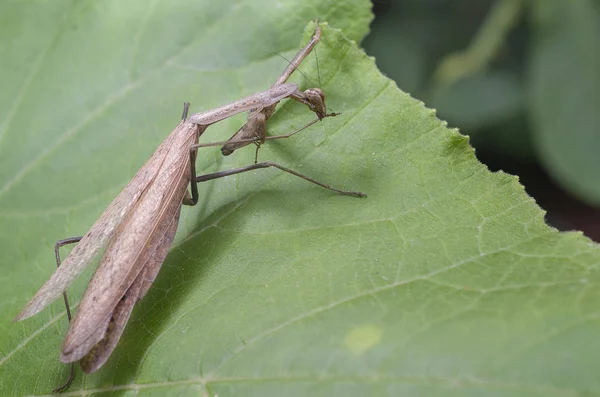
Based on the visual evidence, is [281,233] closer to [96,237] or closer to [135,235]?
[135,235]

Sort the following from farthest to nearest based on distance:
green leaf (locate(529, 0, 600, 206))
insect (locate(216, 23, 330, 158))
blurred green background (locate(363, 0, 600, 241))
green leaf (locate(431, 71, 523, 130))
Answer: green leaf (locate(431, 71, 523, 130)) → blurred green background (locate(363, 0, 600, 241)) → green leaf (locate(529, 0, 600, 206)) → insect (locate(216, 23, 330, 158))

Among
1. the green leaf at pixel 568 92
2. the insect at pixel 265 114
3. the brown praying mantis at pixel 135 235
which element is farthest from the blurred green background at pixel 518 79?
the brown praying mantis at pixel 135 235

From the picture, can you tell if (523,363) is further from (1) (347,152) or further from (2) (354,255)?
(1) (347,152)

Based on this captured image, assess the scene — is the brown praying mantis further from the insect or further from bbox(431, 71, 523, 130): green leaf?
bbox(431, 71, 523, 130): green leaf

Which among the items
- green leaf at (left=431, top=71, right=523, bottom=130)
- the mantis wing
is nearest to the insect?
the mantis wing

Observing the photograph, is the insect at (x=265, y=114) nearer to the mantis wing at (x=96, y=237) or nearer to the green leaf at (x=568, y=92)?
the mantis wing at (x=96, y=237)
